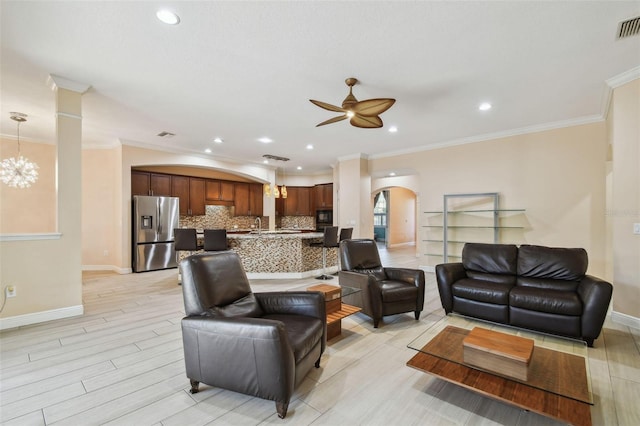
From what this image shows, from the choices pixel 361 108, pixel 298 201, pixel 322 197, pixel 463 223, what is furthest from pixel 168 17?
pixel 298 201

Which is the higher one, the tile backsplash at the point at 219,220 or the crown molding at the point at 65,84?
the crown molding at the point at 65,84

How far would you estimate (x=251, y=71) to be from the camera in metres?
3.19

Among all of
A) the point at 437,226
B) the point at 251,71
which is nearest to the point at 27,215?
the point at 251,71

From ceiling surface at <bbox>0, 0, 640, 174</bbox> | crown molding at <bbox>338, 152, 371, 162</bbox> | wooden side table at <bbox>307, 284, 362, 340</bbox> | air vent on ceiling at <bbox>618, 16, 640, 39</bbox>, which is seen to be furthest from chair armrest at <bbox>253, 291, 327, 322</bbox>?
crown molding at <bbox>338, 152, 371, 162</bbox>

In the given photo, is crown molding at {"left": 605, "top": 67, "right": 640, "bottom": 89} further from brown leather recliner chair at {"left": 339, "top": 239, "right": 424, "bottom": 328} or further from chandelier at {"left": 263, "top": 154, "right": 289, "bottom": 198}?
chandelier at {"left": 263, "top": 154, "right": 289, "bottom": 198}

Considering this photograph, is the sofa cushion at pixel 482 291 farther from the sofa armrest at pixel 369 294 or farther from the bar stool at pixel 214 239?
the bar stool at pixel 214 239

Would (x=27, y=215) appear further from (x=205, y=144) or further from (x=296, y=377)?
(x=296, y=377)

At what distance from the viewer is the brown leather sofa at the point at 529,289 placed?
8.95ft

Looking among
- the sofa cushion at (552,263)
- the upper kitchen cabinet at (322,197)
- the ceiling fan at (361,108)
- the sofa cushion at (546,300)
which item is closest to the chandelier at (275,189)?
the upper kitchen cabinet at (322,197)

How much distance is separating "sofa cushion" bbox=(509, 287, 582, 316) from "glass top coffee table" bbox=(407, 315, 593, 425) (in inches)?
39.3

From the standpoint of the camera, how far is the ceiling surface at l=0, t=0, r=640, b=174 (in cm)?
229

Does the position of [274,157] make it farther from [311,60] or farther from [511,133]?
[511,133]

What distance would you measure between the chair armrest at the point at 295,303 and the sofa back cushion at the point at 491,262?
7.87 ft

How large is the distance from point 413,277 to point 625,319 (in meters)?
2.45
